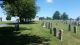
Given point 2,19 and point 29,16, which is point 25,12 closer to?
point 29,16

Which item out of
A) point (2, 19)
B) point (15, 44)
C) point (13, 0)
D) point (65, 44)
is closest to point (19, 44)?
point (15, 44)

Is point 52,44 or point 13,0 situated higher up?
point 13,0

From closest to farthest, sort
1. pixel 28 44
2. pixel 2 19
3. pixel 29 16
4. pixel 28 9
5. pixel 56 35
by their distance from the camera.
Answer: pixel 28 44 → pixel 56 35 → pixel 28 9 → pixel 29 16 → pixel 2 19

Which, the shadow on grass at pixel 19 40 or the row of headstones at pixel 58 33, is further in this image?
the row of headstones at pixel 58 33

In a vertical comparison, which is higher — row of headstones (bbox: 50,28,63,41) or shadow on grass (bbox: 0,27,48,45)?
row of headstones (bbox: 50,28,63,41)

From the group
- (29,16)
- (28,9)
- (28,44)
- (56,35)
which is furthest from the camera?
(29,16)

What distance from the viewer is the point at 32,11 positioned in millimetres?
65875

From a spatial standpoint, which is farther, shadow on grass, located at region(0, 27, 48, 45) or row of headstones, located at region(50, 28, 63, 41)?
row of headstones, located at region(50, 28, 63, 41)

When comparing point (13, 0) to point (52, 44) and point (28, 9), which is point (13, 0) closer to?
point (52, 44)

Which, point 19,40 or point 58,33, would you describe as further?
point 58,33

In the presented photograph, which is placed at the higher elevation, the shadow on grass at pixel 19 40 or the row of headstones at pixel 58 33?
the row of headstones at pixel 58 33

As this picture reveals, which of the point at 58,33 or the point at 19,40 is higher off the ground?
the point at 58,33

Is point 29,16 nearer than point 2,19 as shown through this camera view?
Yes

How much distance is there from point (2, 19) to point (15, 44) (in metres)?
109
